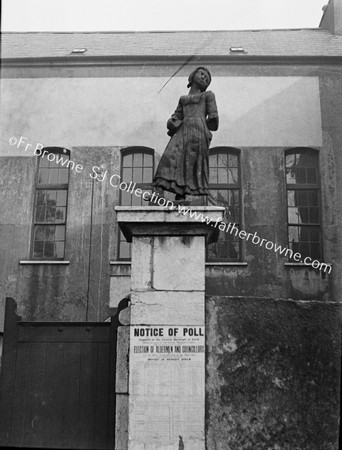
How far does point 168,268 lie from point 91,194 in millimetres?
9963

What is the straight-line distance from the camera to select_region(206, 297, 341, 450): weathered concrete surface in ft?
17.8

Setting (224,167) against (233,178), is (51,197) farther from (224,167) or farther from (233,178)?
(233,178)

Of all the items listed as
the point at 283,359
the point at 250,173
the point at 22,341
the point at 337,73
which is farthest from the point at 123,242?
the point at 283,359

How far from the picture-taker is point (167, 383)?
220 inches

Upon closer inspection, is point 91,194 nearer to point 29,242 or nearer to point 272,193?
point 29,242

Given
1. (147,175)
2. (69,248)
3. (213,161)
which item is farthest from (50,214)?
(213,161)

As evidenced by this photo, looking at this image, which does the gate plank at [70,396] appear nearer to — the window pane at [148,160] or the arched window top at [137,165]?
the arched window top at [137,165]

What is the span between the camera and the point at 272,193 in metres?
15.4

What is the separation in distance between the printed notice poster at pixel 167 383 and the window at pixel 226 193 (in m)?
9.43

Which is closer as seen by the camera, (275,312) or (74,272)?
(275,312)

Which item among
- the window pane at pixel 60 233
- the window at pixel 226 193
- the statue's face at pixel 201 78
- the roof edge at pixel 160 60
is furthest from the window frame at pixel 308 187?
the statue's face at pixel 201 78

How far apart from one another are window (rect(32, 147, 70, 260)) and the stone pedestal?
9.82m

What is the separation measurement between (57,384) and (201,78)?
380 cm

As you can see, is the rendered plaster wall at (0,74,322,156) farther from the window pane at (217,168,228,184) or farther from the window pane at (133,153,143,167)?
the window pane at (217,168,228,184)
